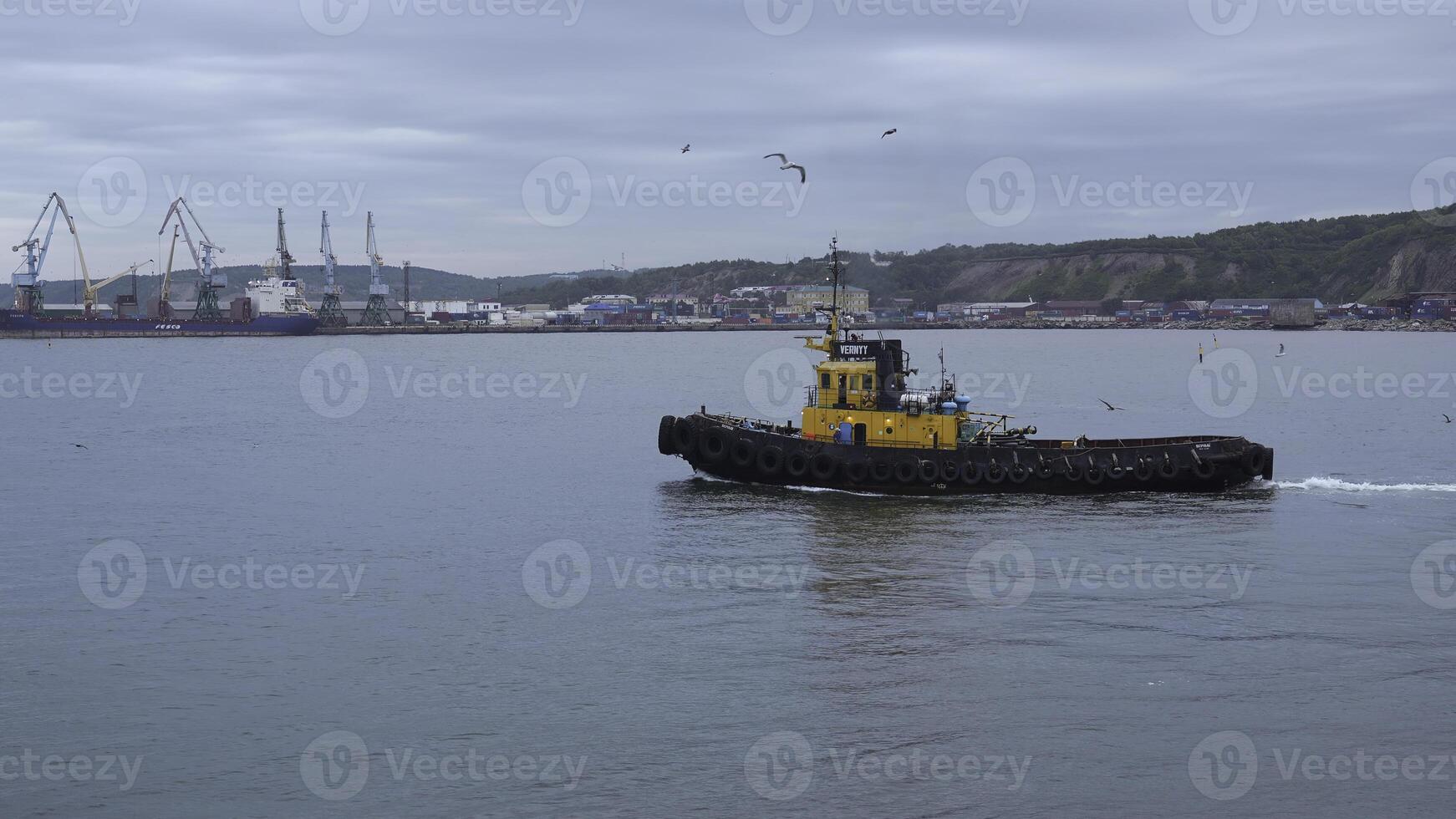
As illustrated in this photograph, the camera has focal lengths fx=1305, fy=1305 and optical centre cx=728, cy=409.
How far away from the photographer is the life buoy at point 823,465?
3859 cm

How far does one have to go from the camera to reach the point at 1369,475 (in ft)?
144

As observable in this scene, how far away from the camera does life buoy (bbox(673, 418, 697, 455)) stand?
133 feet

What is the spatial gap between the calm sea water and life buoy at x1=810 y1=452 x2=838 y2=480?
0.67 m

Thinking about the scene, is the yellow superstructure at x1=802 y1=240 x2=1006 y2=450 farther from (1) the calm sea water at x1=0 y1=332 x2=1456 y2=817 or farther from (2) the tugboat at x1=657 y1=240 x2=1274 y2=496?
(1) the calm sea water at x1=0 y1=332 x2=1456 y2=817

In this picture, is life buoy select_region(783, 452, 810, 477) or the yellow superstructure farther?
life buoy select_region(783, 452, 810, 477)

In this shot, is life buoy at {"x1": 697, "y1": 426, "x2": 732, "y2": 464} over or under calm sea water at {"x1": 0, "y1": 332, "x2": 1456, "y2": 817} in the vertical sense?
over

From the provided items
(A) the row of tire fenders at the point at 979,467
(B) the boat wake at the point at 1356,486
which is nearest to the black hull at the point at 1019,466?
(A) the row of tire fenders at the point at 979,467

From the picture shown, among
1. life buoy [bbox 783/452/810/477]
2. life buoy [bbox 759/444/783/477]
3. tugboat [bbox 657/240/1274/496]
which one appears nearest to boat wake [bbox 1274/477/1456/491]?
tugboat [bbox 657/240/1274/496]

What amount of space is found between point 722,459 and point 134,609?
19065 millimetres

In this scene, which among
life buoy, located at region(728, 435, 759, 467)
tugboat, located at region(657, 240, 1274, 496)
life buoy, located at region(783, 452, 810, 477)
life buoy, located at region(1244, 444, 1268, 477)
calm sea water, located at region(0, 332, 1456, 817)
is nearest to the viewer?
calm sea water, located at region(0, 332, 1456, 817)

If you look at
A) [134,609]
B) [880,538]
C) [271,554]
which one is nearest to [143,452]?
[271,554]

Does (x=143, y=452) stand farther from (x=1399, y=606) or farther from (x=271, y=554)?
(x=1399, y=606)

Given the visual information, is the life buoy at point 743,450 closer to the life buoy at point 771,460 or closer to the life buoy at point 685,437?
the life buoy at point 771,460

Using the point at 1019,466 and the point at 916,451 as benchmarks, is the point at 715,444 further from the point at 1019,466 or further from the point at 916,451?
the point at 1019,466
